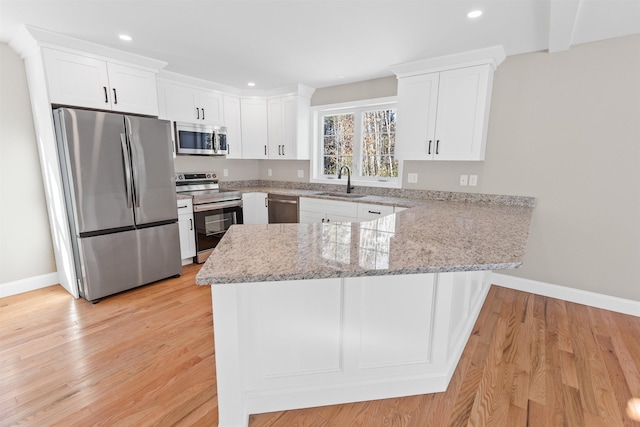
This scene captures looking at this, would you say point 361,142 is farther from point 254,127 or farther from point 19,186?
point 19,186

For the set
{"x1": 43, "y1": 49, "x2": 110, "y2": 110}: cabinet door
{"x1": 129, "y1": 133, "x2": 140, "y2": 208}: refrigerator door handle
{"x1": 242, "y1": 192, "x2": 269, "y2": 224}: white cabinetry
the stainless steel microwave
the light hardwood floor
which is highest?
{"x1": 43, "y1": 49, "x2": 110, "y2": 110}: cabinet door

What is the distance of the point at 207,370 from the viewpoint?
1897mm

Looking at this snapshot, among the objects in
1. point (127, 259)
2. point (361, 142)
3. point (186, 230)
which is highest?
point (361, 142)

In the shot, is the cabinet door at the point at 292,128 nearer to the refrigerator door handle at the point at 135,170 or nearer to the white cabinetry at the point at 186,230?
the white cabinetry at the point at 186,230

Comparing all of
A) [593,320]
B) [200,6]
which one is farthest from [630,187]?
[200,6]

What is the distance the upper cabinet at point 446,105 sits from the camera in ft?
9.21

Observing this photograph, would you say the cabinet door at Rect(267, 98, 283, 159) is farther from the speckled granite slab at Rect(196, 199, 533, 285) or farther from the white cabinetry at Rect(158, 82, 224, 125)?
the speckled granite slab at Rect(196, 199, 533, 285)

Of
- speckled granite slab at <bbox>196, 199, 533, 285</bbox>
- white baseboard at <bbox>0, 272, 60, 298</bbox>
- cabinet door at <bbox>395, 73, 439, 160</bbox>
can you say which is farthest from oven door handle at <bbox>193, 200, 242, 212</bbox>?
cabinet door at <bbox>395, 73, 439, 160</bbox>

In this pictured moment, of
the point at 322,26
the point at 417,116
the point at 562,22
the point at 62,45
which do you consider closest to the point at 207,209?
the point at 62,45

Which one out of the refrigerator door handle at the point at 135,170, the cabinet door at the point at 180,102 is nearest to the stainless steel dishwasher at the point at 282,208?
the cabinet door at the point at 180,102

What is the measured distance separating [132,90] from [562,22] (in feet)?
12.2

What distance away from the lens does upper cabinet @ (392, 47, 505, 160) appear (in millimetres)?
2809

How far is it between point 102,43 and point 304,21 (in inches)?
74.6

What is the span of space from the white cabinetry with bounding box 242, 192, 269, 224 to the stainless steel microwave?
0.72m
